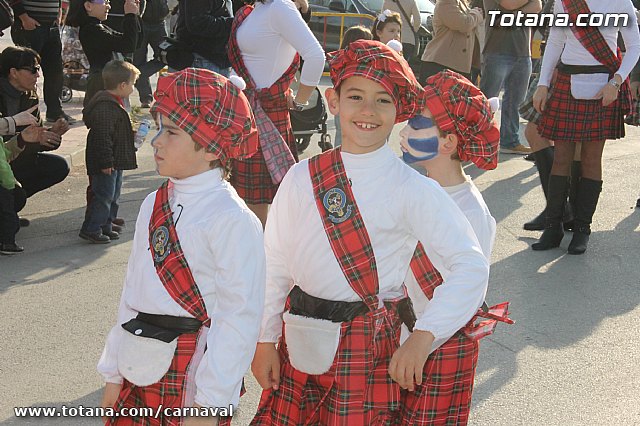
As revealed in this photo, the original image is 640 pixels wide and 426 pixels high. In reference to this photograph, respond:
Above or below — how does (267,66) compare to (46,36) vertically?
above

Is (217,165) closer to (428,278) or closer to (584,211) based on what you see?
(428,278)

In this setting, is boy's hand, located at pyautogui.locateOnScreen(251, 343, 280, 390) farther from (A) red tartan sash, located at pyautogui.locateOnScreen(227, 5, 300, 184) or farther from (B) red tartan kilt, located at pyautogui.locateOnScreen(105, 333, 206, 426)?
(A) red tartan sash, located at pyautogui.locateOnScreen(227, 5, 300, 184)

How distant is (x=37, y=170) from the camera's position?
769 cm

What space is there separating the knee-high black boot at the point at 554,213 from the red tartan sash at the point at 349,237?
4.48 meters

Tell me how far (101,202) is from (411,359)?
4.66 metres

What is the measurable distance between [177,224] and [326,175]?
0.50m

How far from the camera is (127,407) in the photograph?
10.0 ft

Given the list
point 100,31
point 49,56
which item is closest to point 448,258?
point 100,31

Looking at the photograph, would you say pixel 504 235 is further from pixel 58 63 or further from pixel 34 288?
pixel 58 63

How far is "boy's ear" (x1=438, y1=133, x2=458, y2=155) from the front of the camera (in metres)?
3.68

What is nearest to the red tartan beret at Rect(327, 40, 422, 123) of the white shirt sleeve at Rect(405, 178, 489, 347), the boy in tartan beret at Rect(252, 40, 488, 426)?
the boy in tartan beret at Rect(252, 40, 488, 426)

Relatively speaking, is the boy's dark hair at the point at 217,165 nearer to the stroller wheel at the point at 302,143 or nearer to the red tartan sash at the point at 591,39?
the red tartan sash at the point at 591,39

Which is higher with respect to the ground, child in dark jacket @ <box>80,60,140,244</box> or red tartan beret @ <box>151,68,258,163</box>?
red tartan beret @ <box>151,68,258,163</box>

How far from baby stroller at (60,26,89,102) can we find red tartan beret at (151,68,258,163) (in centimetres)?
901
